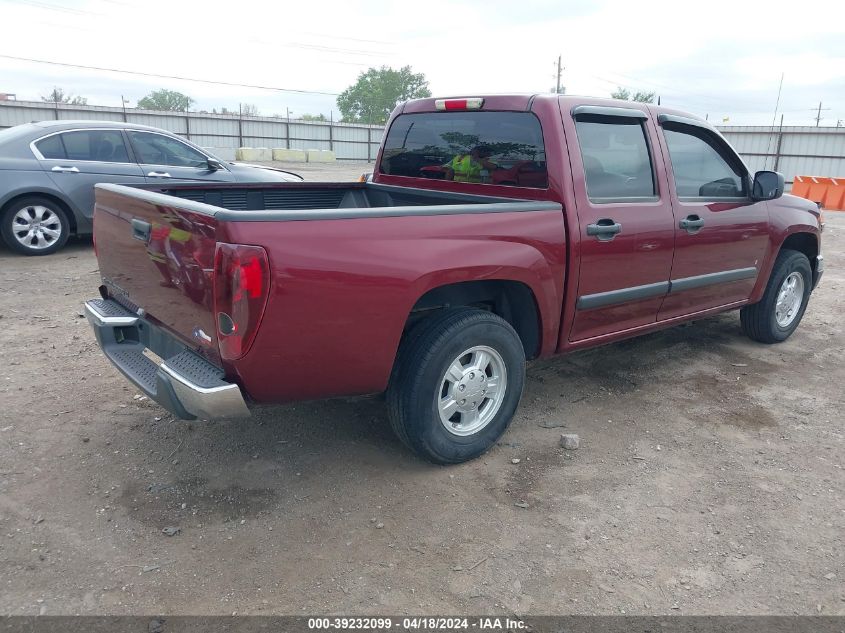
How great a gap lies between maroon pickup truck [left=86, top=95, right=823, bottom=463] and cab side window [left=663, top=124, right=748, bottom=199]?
0.6 inches

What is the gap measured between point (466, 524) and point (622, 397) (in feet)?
6.12

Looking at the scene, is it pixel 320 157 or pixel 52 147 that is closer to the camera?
pixel 52 147

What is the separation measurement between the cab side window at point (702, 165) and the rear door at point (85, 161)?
613 cm

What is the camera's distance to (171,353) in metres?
3.13

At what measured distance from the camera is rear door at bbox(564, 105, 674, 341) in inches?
145

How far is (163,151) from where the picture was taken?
329 inches

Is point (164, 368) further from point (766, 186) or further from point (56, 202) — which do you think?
point (56, 202)

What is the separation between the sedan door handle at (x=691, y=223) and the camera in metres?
4.18

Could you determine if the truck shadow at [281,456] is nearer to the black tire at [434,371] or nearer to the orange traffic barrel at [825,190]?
the black tire at [434,371]

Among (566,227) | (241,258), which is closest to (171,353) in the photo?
(241,258)

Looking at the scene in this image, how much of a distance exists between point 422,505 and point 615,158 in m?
2.27

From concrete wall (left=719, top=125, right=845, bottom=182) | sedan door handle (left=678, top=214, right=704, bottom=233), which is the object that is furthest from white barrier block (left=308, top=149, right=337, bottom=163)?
sedan door handle (left=678, top=214, right=704, bottom=233)

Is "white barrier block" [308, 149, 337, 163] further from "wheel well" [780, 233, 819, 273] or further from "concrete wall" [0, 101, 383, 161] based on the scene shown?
"wheel well" [780, 233, 819, 273]

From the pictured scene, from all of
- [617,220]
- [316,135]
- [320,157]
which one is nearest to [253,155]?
[320,157]
